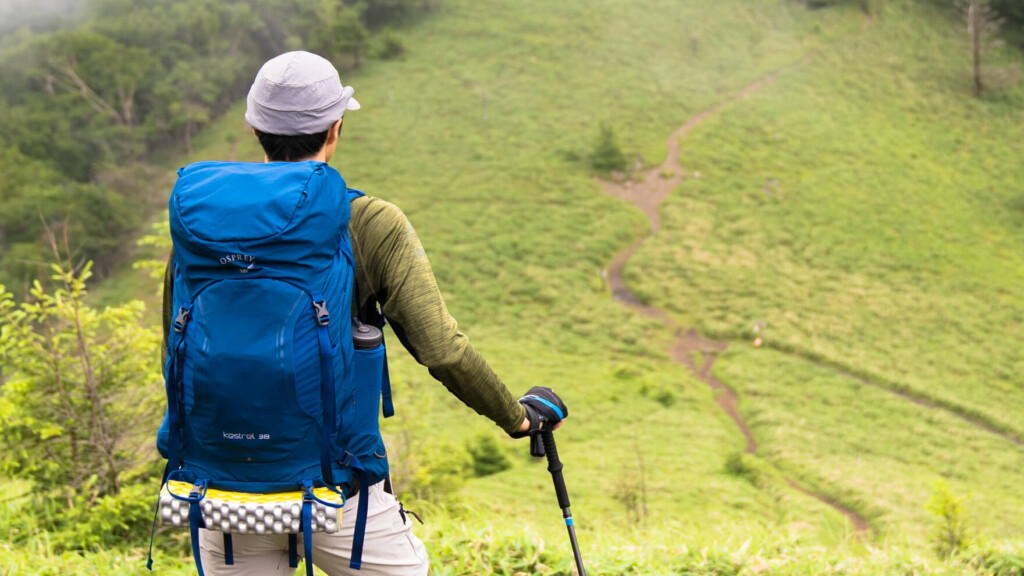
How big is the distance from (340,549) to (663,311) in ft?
135

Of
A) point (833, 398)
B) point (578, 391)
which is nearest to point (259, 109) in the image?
point (578, 391)

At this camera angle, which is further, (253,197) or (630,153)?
(630,153)

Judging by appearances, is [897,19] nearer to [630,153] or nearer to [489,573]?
[630,153]

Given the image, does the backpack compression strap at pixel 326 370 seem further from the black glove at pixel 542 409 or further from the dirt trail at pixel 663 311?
the dirt trail at pixel 663 311

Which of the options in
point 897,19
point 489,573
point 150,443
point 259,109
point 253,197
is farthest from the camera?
point 897,19

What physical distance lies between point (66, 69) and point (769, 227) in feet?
161

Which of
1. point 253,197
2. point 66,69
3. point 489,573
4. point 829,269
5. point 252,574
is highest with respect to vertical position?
point 253,197

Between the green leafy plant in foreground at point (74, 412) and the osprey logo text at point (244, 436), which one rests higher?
the osprey logo text at point (244, 436)

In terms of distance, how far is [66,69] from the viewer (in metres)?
57.9

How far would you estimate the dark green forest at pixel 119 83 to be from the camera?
153ft

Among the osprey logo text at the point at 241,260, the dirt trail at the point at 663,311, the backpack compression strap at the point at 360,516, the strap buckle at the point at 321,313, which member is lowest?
the dirt trail at the point at 663,311

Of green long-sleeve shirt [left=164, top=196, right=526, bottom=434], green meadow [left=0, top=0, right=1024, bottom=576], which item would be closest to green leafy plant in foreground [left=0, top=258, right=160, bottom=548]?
green meadow [left=0, top=0, right=1024, bottom=576]

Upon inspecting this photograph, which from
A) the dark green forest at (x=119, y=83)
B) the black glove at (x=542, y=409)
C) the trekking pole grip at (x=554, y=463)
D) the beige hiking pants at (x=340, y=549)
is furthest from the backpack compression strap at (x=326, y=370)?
the dark green forest at (x=119, y=83)

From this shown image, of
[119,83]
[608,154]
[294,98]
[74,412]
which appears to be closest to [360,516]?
[294,98]
